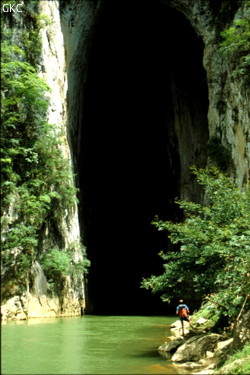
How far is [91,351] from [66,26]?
56.4ft

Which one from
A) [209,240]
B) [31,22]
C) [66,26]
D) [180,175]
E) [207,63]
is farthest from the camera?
[180,175]

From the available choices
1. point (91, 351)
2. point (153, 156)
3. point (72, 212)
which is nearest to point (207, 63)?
point (72, 212)

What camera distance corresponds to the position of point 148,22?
90.2 ft

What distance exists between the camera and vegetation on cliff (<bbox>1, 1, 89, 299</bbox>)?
596 inches

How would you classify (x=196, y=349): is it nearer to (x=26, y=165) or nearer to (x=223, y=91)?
(x=26, y=165)

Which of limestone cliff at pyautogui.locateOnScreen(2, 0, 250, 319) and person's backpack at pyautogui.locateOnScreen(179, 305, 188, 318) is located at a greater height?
limestone cliff at pyautogui.locateOnScreen(2, 0, 250, 319)

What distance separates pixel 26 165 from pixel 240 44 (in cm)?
906

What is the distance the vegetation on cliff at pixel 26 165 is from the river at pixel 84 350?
8.95ft

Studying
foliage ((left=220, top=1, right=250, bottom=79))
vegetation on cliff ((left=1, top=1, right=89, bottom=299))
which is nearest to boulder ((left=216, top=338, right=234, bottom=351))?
vegetation on cliff ((left=1, top=1, right=89, bottom=299))

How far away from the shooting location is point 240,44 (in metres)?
Result: 17.8

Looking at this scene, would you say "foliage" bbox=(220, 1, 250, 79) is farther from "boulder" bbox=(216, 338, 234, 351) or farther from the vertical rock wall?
"boulder" bbox=(216, 338, 234, 351)

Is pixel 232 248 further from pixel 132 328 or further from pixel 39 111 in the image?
pixel 39 111

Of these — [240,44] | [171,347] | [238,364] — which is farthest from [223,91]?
[238,364]

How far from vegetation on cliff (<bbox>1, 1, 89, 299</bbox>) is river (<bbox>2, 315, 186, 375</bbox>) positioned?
2727 millimetres
